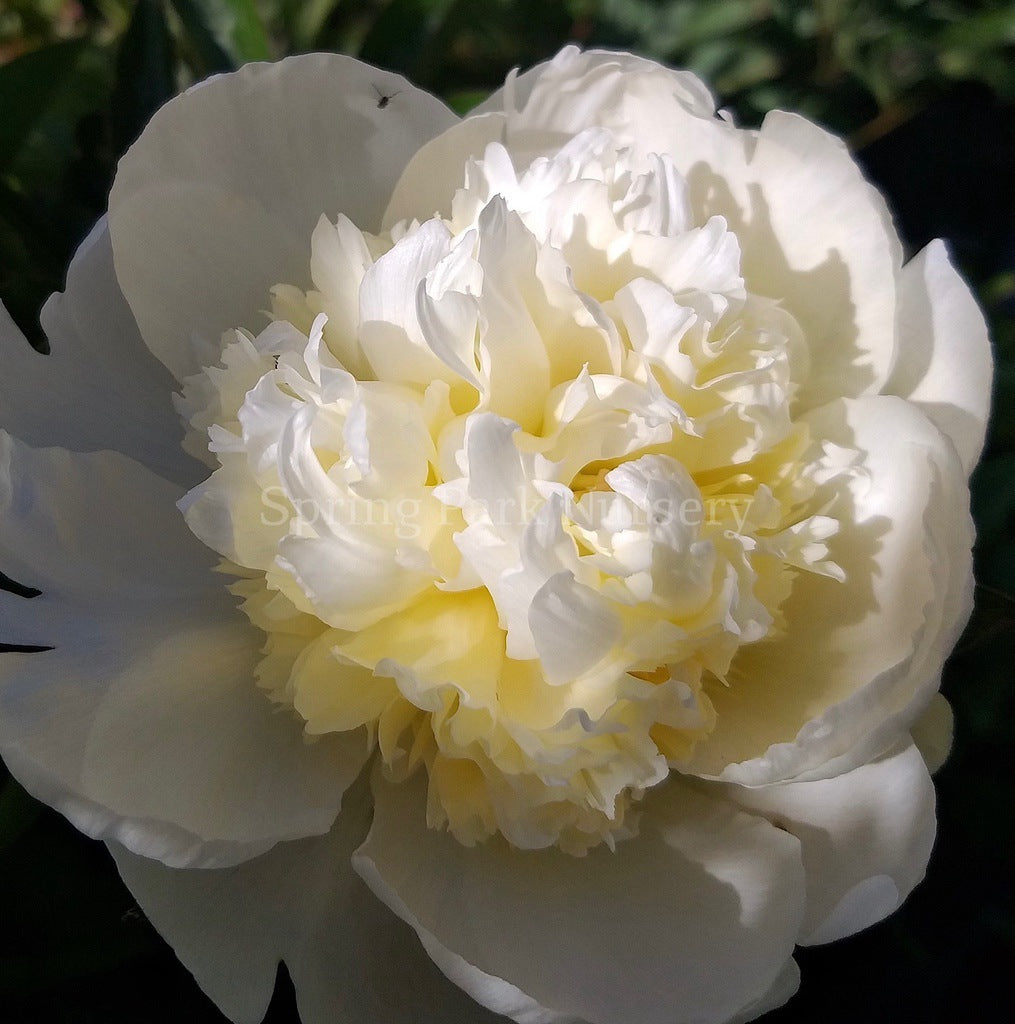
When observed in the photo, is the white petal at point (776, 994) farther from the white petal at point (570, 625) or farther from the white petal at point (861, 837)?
the white petal at point (570, 625)

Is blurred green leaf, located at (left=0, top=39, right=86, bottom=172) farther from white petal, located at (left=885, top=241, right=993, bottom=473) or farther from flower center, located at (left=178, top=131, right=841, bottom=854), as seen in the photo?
white petal, located at (left=885, top=241, right=993, bottom=473)

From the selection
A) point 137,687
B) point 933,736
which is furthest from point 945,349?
point 137,687

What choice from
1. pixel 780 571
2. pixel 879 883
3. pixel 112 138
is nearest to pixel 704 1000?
pixel 879 883

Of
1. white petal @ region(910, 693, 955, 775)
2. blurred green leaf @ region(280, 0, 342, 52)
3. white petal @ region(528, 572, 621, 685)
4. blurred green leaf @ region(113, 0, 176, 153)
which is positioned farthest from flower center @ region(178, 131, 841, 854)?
blurred green leaf @ region(280, 0, 342, 52)

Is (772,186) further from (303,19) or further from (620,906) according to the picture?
(303,19)

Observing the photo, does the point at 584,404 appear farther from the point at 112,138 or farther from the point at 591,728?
the point at 112,138

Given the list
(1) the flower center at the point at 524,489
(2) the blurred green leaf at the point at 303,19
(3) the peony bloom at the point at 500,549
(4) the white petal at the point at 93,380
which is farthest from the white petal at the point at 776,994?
(2) the blurred green leaf at the point at 303,19
